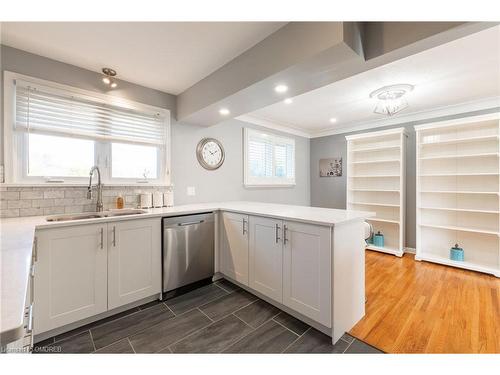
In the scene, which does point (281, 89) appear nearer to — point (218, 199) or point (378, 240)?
point (218, 199)

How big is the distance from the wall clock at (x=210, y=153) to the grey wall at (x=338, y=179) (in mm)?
2617

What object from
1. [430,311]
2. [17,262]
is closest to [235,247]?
[17,262]

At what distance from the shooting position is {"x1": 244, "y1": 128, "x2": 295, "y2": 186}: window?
3.90 metres

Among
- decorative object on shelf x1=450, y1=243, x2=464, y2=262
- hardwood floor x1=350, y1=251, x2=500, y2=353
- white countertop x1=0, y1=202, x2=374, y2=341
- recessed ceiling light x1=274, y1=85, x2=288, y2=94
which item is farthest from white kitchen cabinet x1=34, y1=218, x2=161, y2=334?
decorative object on shelf x1=450, y1=243, x2=464, y2=262

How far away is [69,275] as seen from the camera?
5.77 ft

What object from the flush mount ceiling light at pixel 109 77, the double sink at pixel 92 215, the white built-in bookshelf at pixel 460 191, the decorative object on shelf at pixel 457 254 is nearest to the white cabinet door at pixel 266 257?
the double sink at pixel 92 215

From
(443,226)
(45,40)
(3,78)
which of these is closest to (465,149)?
(443,226)

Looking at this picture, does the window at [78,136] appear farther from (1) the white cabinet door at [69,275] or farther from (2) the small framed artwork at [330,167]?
(2) the small framed artwork at [330,167]

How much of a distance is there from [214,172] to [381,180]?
10.3 feet

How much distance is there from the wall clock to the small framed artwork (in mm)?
2604

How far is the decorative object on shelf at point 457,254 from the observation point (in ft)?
10.6
